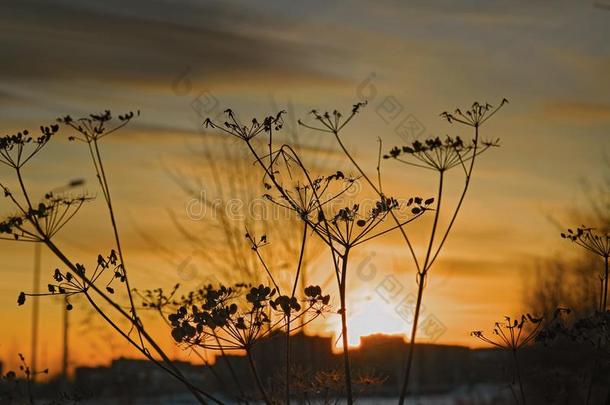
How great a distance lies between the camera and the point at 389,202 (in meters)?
7.29

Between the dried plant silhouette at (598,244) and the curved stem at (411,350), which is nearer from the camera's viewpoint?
the curved stem at (411,350)

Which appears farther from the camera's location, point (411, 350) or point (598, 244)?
point (598, 244)

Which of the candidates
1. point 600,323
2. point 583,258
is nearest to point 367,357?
point 600,323

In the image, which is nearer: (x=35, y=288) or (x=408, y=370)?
(x=408, y=370)

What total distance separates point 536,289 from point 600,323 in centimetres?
3238

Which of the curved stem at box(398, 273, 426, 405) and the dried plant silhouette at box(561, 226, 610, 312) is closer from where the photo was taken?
the curved stem at box(398, 273, 426, 405)

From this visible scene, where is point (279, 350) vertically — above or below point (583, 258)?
below

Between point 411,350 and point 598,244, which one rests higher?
point 598,244

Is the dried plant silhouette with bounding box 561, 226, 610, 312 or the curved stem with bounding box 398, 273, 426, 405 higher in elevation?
Result: the dried plant silhouette with bounding box 561, 226, 610, 312

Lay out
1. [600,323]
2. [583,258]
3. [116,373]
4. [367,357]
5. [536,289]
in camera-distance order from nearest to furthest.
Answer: [600,323]
[367,357]
[116,373]
[583,258]
[536,289]

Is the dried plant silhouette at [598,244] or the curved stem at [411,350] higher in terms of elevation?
the dried plant silhouette at [598,244]

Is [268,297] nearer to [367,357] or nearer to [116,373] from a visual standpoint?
[367,357]

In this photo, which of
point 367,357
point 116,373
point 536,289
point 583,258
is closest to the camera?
point 367,357

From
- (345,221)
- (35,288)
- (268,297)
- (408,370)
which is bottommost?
(408,370)
